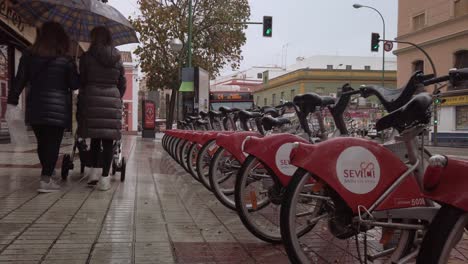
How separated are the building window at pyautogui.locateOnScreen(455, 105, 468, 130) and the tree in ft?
54.0

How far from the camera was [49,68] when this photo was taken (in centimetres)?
577

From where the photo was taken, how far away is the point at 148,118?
2738 centimetres

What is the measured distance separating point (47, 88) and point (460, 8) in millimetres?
34816

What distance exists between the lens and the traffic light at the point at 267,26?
22641mm

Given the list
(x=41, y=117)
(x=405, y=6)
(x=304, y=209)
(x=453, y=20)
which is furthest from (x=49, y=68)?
(x=405, y=6)

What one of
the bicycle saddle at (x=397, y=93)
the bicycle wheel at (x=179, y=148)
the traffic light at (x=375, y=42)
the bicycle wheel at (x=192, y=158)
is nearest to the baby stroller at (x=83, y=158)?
the bicycle wheel at (x=192, y=158)

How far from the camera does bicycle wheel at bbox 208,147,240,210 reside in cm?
539

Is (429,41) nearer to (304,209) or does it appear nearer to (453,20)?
(453,20)

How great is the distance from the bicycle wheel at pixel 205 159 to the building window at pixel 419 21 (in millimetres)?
36356

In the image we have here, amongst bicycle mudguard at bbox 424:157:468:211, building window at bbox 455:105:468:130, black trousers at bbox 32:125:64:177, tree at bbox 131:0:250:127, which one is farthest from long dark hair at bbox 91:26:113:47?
building window at bbox 455:105:468:130

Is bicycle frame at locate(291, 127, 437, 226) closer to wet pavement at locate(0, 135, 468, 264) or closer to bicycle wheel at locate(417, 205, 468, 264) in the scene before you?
bicycle wheel at locate(417, 205, 468, 264)

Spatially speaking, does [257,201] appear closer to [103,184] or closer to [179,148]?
[103,184]

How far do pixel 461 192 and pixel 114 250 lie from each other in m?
2.42

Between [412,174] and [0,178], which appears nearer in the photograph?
[412,174]
